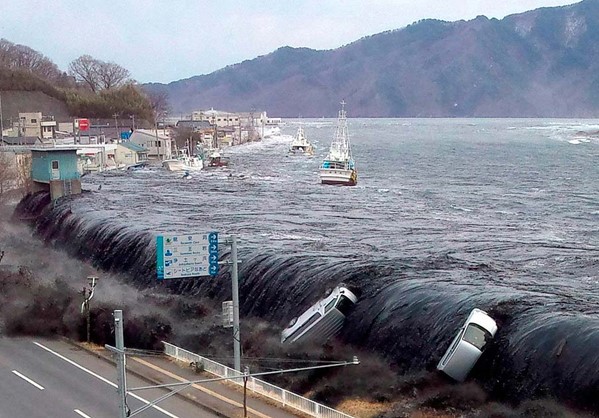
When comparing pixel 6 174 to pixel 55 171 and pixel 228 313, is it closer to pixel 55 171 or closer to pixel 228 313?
pixel 55 171

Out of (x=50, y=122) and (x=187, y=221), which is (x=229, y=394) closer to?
(x=187, y=221)

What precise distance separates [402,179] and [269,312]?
41.7 metres

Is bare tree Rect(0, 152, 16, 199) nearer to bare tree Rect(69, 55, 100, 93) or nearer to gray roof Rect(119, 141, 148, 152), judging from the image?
gray roof Rect(119, 141, 148, 152)

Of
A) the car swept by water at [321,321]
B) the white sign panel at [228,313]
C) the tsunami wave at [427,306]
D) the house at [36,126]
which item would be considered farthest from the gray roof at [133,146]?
the white sign panel at [228,313]

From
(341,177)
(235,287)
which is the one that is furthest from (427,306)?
(341,177)

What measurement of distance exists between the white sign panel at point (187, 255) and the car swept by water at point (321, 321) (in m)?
5.07

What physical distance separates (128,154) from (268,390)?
63125 millimetres

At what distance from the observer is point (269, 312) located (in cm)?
2406

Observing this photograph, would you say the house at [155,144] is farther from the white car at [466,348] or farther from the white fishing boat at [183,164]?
the white car at [466,348]

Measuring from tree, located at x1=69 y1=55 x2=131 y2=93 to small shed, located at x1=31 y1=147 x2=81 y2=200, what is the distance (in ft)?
322

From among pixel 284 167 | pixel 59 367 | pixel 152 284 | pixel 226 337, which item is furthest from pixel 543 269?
pixel 284 167

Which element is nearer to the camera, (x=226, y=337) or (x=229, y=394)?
(x=229, y=394)

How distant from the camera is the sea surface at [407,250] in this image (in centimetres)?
1900

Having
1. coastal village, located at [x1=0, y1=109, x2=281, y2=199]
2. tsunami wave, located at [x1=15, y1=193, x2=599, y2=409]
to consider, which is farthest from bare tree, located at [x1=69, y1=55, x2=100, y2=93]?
tsunami wave, located at [x1=15, y1=193, x2=599, y2=409]
